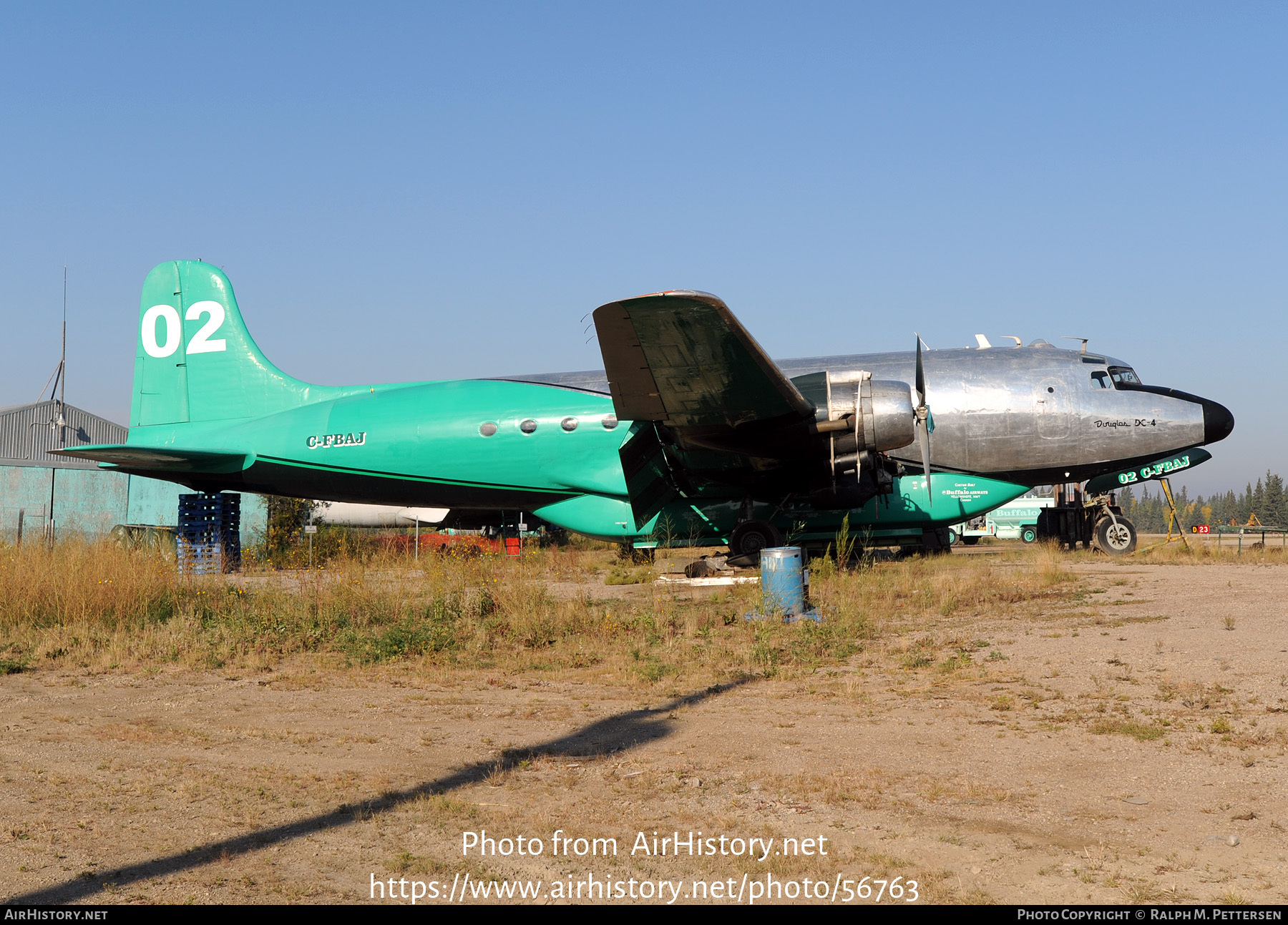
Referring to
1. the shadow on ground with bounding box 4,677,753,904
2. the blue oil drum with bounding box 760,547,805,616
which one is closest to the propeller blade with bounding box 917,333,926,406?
the blue oil drum with bounding box 760,547,805,616

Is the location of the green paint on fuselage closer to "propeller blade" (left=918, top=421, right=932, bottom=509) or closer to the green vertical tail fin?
the green vertical tail fin

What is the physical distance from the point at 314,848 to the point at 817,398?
11302mm

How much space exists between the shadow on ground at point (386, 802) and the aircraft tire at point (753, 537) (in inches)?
359

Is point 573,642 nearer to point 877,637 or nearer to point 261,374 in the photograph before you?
point 877,637

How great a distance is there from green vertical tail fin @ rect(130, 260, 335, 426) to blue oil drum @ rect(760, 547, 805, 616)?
1183 cm

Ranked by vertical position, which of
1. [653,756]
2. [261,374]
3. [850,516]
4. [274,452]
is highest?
[261,374]

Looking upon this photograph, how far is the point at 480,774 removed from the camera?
4.95 meters

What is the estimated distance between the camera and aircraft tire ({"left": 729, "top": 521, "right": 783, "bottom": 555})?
1620 cm

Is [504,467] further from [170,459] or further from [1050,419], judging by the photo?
[1050,419]

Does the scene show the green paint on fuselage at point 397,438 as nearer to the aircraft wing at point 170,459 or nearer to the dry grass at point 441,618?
the aircraft wing at point 170,459

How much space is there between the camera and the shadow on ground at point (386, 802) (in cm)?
345

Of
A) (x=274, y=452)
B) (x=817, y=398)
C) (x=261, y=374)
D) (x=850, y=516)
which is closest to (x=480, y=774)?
(x=817, y=398)

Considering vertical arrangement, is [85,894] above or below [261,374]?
below

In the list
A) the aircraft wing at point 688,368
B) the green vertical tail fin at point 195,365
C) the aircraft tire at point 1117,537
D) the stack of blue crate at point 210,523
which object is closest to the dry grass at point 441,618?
the aircraft wing at point 688,368
